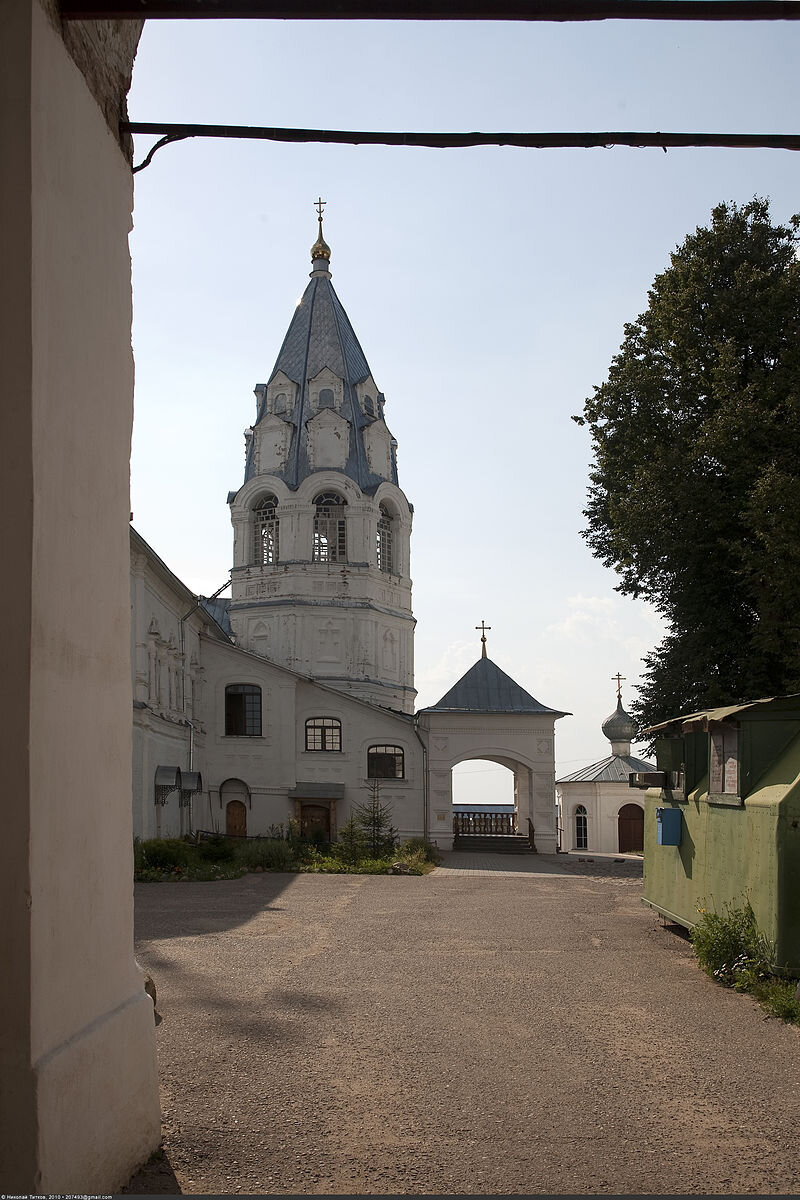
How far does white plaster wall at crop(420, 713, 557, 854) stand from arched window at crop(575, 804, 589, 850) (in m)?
5.69

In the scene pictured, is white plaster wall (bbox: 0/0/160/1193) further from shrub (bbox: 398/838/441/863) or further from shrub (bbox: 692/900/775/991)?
shrub (bbox: 398/838/441/863)

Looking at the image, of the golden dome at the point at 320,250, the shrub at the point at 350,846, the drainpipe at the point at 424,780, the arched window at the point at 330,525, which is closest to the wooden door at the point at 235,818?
the drainpipe at the point at 424,780

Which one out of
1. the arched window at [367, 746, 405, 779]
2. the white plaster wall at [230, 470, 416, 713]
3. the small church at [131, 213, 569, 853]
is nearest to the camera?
the small church at [131, 213, 569, 853]

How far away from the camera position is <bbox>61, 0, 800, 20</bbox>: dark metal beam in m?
4.68

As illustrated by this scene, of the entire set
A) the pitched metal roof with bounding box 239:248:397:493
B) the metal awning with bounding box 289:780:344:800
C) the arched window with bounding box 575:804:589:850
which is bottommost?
the arched window with bounding box 575:804:589:850

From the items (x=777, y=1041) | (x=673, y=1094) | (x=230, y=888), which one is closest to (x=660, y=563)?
(x=230, y=888)

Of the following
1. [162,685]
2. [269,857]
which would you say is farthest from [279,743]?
[269,857]

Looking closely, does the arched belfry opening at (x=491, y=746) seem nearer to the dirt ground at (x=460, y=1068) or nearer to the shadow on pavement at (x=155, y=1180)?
the dirt ground at (x=460, y=1068)

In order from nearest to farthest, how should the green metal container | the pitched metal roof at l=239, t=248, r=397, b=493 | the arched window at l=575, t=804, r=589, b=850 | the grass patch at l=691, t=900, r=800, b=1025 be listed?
the grass patch at l=691, t=900, r=800, b=1025, the green metal container, the arched window at l=575, t=804, r=589, b=850, the pitched metal roof at l=239, t=248, r=397, b=493

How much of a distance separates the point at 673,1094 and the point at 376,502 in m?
41.1

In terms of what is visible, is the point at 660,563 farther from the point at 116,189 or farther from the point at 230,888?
the point at 116,189

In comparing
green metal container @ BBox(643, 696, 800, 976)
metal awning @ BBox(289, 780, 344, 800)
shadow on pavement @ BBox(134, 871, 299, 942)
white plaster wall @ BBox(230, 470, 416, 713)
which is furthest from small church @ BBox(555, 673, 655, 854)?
green metal container @ BBox(643, 696, 800, 976)

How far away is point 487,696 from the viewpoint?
39.9 meters

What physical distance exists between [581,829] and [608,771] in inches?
97.9
